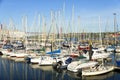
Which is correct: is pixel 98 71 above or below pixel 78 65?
below

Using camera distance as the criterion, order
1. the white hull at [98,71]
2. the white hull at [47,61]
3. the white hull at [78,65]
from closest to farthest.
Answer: the white hull at [98,71]
the white hull at [78,65]
the white hull at [47,61]

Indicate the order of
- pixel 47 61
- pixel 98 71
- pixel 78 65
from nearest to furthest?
pixel 98 71 < pixel 78 65 < pixel 47 61

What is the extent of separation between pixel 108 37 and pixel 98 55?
46068 millimetres

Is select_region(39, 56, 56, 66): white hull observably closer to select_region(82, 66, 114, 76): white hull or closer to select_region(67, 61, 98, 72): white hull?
select_region(67, 61, 98, 72): white hull

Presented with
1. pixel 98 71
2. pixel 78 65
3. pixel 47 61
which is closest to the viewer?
pixel 98 71

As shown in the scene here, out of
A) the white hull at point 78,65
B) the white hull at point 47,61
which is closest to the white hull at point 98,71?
the white hull at point 78,65

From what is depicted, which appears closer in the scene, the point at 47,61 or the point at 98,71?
the point at 98,71

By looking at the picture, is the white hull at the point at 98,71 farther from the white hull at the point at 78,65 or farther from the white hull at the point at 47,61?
the white hull at the point at 47,61

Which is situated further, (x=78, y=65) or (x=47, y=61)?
(x=47, y=61)

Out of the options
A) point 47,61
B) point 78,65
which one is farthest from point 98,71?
point 47,61

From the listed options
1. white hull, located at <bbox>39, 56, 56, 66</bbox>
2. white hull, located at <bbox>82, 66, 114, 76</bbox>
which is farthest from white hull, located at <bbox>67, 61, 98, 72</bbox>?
white hull, located at <bbox>39, 56, 56, 66</bbox>

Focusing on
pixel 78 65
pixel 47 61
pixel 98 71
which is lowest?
pixel 98 71

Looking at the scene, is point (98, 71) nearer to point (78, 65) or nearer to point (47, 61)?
point (78, 65)

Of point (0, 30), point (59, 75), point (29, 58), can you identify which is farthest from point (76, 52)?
point (0, 30)
